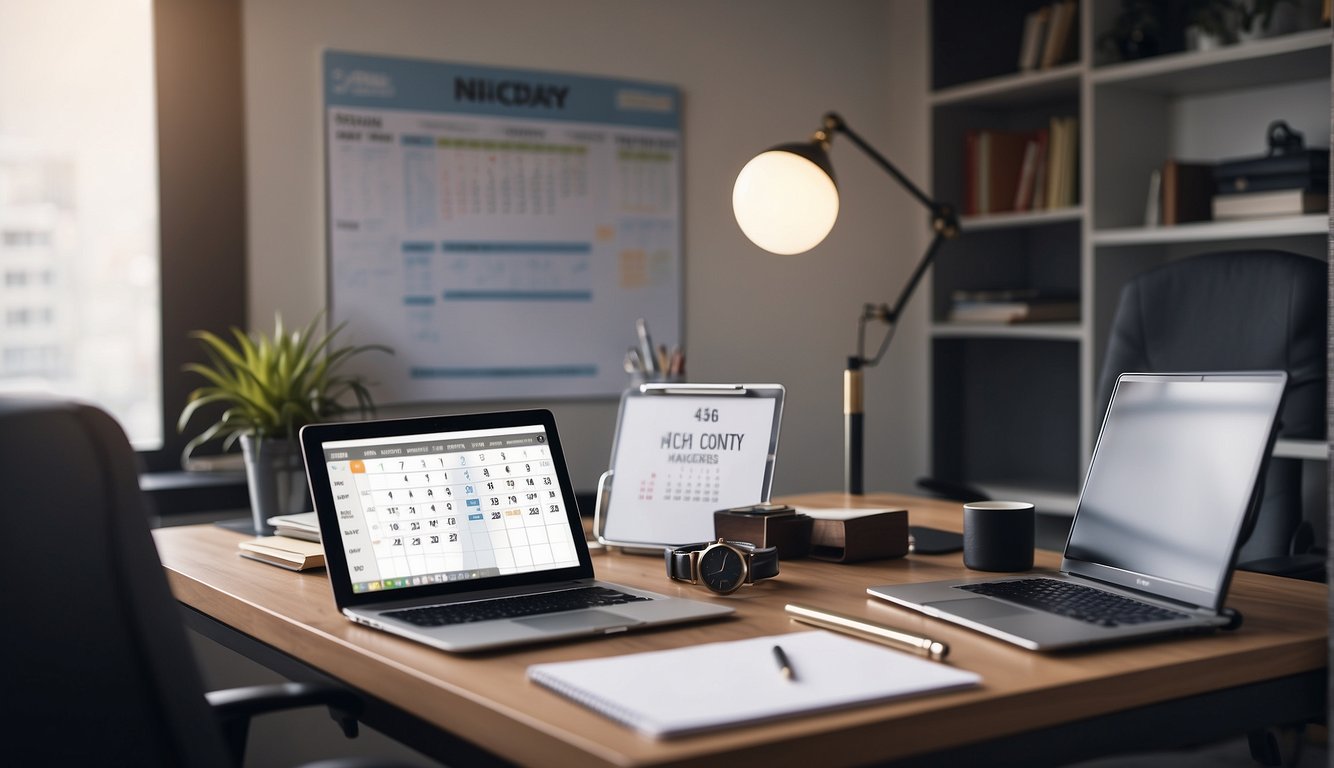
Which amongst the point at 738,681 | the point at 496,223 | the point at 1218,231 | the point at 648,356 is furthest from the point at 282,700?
A: the point at 1218,231

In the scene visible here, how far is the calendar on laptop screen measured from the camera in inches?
54.3

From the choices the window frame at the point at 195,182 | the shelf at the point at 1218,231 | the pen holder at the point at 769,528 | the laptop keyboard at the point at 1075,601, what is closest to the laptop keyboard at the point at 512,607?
the pen holder at the point at 769,528

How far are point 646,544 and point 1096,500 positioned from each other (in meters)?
0.61

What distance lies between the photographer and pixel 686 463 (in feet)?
5.94

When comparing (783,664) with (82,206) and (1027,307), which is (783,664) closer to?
(82,206)

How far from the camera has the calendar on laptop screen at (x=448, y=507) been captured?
1.38 metres

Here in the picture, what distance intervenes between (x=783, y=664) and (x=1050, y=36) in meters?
2.95

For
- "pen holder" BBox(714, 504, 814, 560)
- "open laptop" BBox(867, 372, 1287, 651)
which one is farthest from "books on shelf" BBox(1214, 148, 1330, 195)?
"pen holder" BBox(714, 504, 814, 560)

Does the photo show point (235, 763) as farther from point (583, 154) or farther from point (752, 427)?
point (583, 154)

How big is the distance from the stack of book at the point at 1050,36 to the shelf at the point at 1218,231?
0.55 meters

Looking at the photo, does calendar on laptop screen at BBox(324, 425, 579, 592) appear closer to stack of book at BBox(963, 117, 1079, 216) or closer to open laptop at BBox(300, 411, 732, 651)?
open laptop at BBox(300, 411, 732, 651)

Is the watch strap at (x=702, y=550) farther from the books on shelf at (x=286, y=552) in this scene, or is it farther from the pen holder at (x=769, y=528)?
the books on shelf at (x=286, y=552)

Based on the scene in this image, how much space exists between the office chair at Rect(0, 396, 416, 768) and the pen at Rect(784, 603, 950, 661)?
50 cm

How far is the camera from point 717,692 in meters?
0.98
